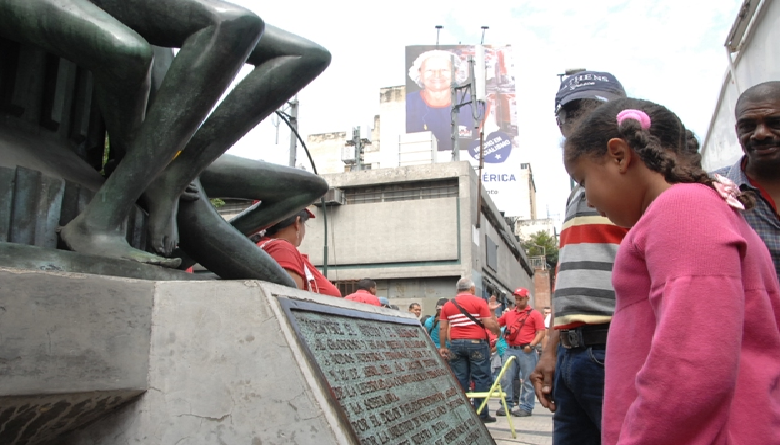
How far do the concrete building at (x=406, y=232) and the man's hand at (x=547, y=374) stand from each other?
15.4 m

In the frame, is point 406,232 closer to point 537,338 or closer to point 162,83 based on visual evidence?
point 537,338

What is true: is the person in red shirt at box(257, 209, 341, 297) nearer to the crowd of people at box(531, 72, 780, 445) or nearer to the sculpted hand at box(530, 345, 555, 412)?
the sculpted hand at box(530, 345, 555, 412)

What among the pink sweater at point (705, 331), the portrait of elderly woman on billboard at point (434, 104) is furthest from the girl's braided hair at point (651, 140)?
the portrait of elderly woman on billboard at point (434, 104)

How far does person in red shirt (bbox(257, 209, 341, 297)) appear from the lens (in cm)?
330

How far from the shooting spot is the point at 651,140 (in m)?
1.40

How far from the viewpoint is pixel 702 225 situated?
3.72 ft

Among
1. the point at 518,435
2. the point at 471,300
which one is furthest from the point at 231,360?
the point at 471,300

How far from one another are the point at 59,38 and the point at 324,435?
135 centimetres

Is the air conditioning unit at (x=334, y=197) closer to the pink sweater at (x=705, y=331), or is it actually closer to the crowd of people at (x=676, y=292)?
the crowd of people at (x=676, y=292)

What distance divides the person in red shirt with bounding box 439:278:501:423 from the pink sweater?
19.9ft

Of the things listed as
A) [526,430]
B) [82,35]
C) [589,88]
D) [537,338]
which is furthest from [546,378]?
[537,338]

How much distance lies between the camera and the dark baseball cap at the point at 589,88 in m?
2.49

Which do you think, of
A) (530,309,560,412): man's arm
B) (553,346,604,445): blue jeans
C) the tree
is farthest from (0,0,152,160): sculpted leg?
the tree

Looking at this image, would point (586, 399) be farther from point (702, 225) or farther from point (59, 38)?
point (59, 38)
